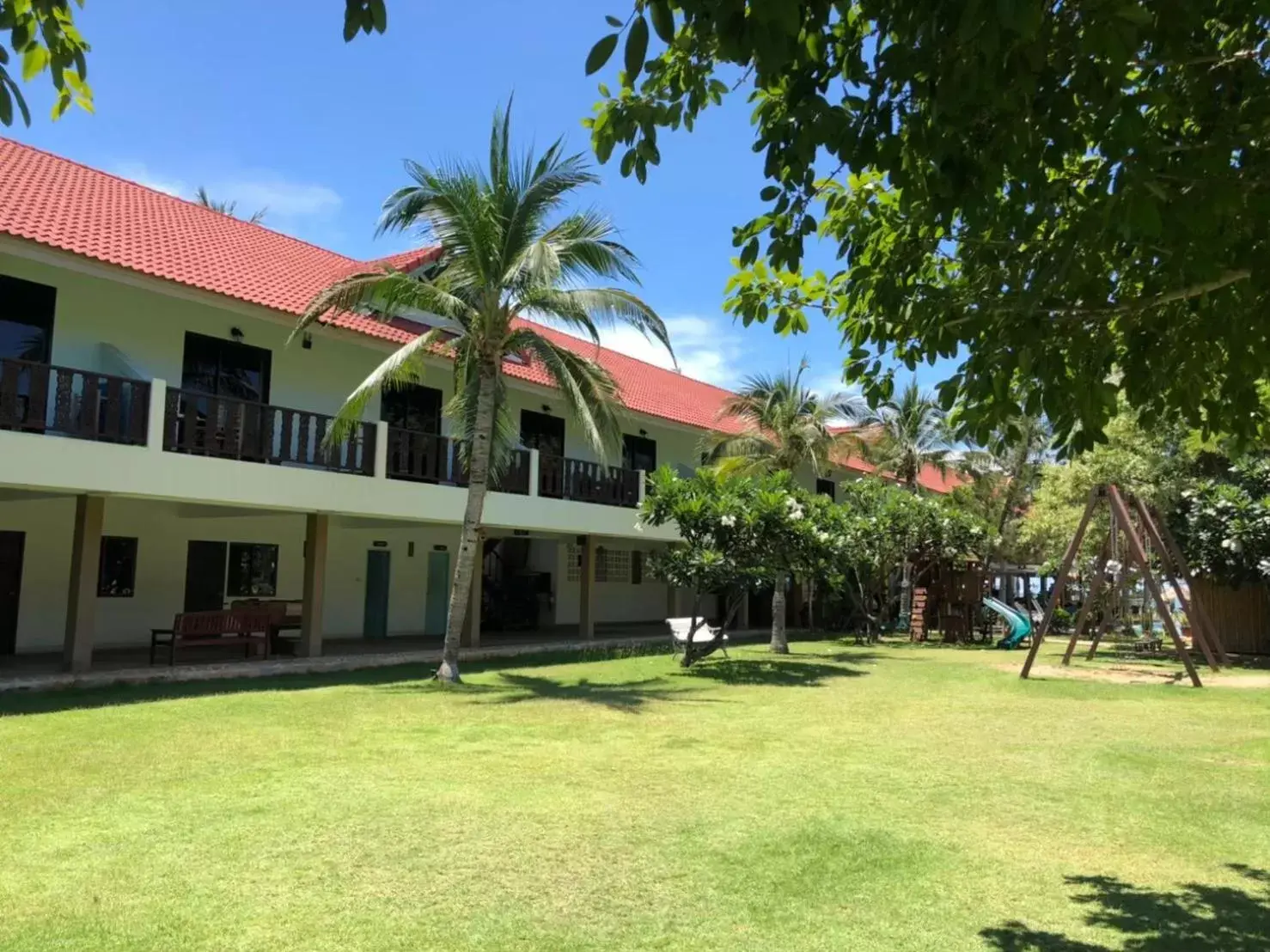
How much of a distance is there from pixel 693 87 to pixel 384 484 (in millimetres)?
12513

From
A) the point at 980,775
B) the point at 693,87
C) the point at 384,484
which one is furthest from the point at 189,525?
the point at 693,87

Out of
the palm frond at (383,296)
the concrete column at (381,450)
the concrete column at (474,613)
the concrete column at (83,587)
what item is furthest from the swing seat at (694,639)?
the concrete column at (83,587)

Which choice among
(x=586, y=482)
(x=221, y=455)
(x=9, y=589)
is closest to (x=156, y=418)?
(x=221, y=455)

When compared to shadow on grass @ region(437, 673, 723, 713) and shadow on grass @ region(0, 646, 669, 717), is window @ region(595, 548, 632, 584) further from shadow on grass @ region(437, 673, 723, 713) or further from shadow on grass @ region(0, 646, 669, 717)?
shadow on grass @ region(437, 673, 723, 713)

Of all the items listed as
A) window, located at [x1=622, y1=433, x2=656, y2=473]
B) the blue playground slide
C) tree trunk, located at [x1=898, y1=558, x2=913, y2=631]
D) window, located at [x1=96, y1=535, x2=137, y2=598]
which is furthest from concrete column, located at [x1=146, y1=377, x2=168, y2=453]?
the blue playground slide

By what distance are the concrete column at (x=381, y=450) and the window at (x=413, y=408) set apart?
9.03 ft

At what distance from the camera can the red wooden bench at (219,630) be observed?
13.9m

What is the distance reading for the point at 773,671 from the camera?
53.1 feet

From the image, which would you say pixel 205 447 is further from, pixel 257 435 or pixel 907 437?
Answer: pixel 907 437

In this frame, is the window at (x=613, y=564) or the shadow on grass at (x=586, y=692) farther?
the window at (x=613, y=564)

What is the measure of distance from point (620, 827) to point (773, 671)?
34.5 ft

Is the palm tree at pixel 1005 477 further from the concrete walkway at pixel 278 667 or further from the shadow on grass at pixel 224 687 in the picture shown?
the shadow on grass at pixel 224 687

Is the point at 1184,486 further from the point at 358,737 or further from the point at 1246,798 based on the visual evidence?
the point at 358,737

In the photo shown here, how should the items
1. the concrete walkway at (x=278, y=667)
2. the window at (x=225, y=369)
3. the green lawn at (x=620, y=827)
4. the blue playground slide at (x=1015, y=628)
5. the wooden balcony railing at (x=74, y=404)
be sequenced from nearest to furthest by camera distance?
1. the green lawn at (x=620, y=827)
2. the wooden balcony railing at (x=74, y=404)
3. the concrete walkway at (x=278, y=667)
4. the window at (x=225, y=369)
5. the blue playground slide at (x=1015, y=628)
